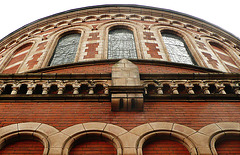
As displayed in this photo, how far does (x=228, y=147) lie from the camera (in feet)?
20.0

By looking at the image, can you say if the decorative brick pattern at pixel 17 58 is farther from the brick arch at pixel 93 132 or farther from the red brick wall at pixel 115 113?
the brick arch at pixel 93 132

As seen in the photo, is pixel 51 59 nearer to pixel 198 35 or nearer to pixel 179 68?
pixel 179 68

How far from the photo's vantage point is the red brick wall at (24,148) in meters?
5.96

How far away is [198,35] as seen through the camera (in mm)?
15328

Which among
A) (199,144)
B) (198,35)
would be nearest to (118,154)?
(199,144)

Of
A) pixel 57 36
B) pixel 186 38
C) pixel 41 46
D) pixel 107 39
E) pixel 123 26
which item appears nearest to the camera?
pixel 107 39

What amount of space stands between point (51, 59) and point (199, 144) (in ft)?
28.2

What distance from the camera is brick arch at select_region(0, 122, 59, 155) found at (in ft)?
20.2

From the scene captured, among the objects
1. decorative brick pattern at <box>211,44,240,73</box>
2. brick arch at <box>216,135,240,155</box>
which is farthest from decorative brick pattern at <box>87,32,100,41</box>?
brick arch at <box>216,135,240,155</box>

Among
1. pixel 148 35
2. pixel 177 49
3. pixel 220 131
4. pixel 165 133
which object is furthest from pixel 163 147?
pixel 148 35

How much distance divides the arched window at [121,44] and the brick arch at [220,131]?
609cm

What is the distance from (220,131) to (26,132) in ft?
15.7

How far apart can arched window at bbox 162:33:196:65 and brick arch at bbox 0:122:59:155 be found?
746 cm

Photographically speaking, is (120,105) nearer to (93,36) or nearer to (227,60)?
(93,36)
